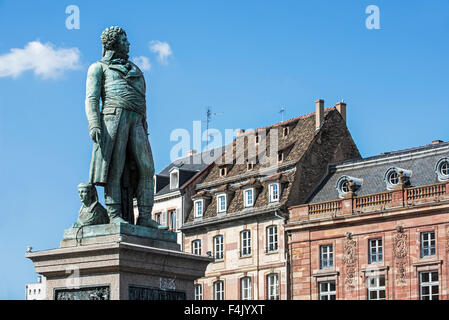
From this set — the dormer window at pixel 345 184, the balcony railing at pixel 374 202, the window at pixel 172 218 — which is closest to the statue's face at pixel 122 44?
the balcony railing at pixel 374 202

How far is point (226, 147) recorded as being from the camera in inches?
2591

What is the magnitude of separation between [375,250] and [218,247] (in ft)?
34.4

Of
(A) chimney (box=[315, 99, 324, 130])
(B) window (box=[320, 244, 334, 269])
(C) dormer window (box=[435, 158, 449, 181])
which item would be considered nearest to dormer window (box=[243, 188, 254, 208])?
(A) chimney (box=[315, 99, 324, 130])

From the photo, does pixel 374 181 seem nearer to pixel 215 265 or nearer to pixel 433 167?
pixel 433 167

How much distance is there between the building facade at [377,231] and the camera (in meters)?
50.3

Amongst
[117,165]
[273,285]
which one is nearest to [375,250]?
[273,285]

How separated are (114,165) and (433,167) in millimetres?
37761

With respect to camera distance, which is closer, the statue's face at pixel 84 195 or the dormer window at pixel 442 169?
the statue's face at pixel 84 195

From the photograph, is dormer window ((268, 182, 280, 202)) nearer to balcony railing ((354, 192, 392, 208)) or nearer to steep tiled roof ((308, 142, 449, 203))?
steep tiled roof ((308, 142, 449, 203))

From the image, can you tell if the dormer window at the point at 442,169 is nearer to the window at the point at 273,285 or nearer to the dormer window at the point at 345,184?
the dormer window at the point at 345,184

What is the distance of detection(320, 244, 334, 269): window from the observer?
54219 mm

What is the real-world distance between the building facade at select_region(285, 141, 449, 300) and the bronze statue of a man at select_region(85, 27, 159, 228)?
34383 millimetres

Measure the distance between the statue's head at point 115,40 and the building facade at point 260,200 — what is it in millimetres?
40314

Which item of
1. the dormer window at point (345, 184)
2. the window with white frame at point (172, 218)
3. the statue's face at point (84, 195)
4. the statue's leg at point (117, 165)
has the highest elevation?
the dormer window at point (345, 184)
